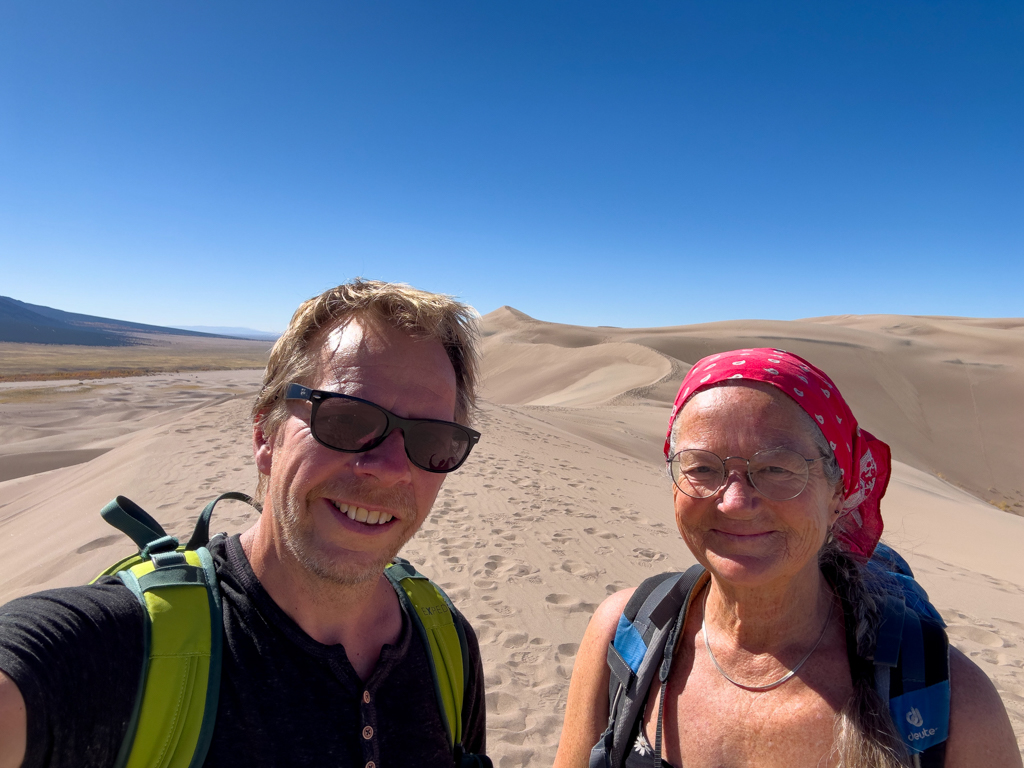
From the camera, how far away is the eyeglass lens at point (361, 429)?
1584 mm

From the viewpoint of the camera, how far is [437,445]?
171 cm

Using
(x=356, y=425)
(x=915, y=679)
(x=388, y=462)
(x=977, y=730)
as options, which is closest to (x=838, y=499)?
(x=915, y=679)

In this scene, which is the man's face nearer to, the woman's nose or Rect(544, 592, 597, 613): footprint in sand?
the woman's nose

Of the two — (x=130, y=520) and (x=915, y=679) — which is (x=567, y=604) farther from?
(x=130, y=520)

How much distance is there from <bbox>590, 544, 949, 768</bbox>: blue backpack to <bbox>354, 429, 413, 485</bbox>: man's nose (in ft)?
2.83

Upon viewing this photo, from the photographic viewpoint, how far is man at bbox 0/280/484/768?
1136mm

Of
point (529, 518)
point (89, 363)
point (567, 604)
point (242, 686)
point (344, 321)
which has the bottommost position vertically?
point (567, 604)

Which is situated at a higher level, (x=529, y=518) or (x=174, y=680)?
(x=174, y=680)

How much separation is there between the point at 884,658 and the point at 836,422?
615mm

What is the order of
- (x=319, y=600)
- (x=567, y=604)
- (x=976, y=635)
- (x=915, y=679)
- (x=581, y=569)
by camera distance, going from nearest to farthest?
(x=915, y=679) < (x=319, y=600) < (x=567, y=604) < (x=976, y=635) < (x=581, y=569)

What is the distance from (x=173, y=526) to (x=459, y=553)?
128 inches

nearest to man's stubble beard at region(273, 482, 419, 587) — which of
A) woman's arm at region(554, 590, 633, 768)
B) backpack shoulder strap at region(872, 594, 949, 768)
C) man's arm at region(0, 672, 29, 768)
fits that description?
man's arm at region(0, 672, 29, 768)

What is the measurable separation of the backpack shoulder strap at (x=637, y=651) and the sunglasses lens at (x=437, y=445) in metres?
0.76

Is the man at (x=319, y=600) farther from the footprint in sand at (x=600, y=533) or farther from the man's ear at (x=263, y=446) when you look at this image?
the footprint in sand at (x=600, y=533)
